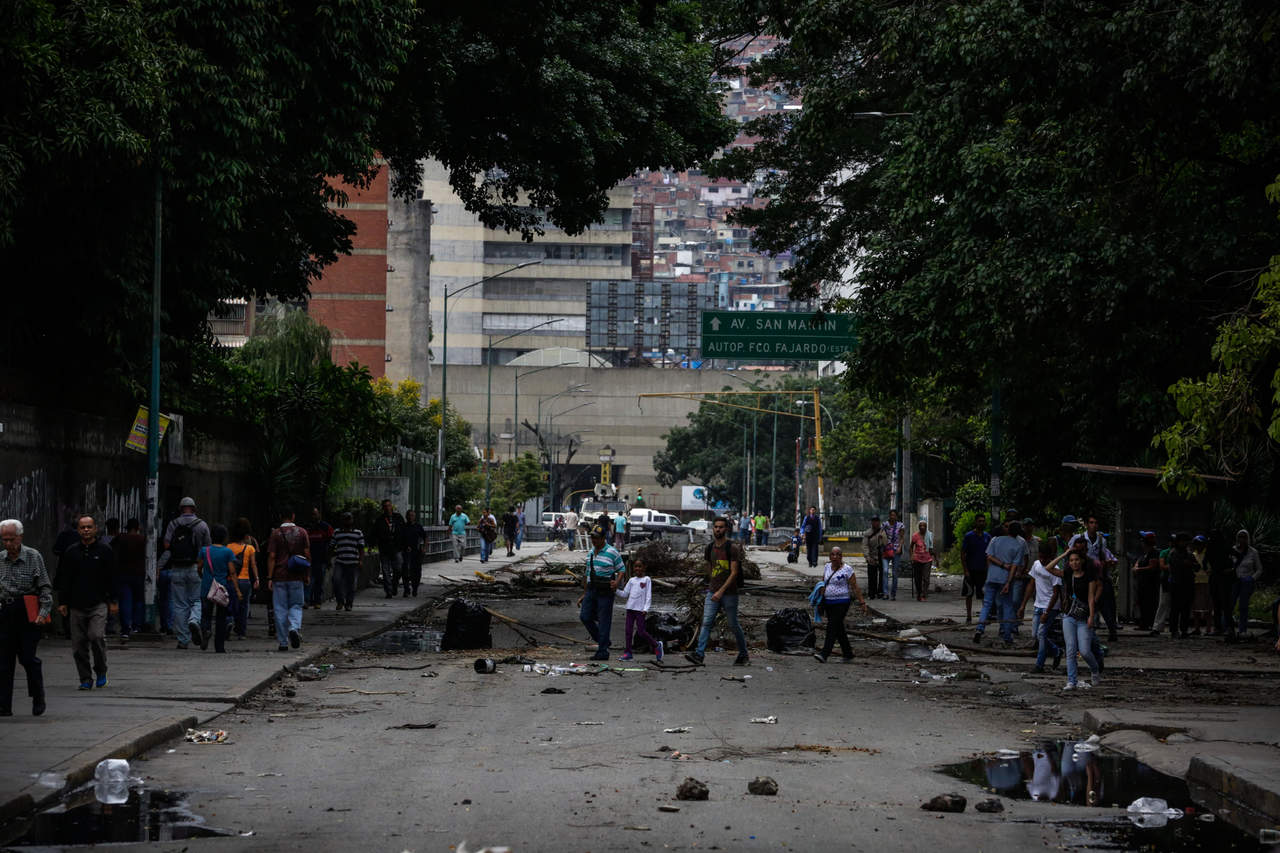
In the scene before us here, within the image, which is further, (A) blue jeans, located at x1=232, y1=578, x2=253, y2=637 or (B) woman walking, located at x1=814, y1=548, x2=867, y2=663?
(A) blue jeans, located at x1=232, y1=578, x2=253, y2=637

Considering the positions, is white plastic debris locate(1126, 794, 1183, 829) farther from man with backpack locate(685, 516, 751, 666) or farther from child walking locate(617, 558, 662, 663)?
child walking locate(617, 558, 662, 663)

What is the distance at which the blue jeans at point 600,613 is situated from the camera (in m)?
20.0

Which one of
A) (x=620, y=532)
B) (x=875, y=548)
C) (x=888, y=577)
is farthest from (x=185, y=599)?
(x=620, y=532)

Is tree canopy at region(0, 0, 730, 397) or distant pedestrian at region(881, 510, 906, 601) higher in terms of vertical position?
tree canopy at region(0, 0, 730, 397)

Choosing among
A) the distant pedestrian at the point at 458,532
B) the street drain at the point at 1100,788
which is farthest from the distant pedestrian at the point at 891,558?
the street drain at the point at 1100,788

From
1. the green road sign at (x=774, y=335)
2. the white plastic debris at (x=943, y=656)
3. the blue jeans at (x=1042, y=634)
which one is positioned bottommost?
the white plastic debris at (x=943, y=656)

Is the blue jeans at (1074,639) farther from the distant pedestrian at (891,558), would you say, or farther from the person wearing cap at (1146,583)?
the distant pedestrian at (891,558)

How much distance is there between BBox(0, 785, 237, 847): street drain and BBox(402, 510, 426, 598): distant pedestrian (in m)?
22.0

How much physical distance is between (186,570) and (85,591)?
546cm

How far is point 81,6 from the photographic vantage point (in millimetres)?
18750

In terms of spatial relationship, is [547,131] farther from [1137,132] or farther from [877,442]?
[877,442]

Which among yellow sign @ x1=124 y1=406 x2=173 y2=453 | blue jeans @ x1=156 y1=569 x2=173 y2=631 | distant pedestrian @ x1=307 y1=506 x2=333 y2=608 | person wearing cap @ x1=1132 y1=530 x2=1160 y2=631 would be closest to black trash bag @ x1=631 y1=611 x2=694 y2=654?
blue jeans @ x1=156 y1=569 x2=173 y2=631

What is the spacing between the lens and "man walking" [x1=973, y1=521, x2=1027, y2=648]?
2223cm

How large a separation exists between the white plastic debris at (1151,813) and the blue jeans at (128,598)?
48.9 feet
